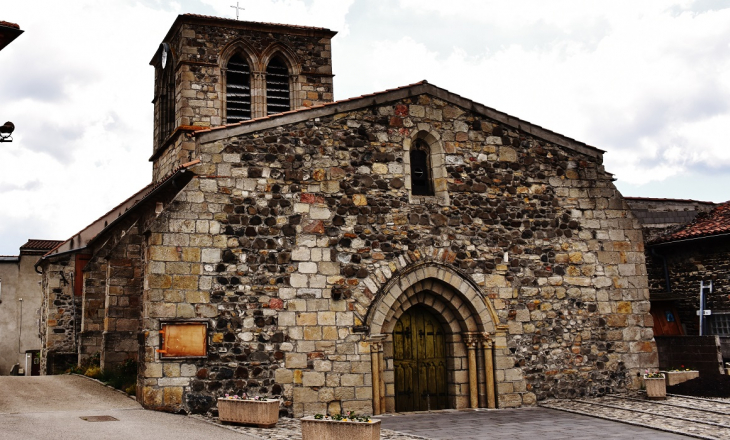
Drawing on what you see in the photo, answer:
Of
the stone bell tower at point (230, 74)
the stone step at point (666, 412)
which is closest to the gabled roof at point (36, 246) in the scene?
the stone bell tower at point (230, 74)

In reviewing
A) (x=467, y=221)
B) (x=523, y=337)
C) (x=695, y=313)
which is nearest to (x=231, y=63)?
(x=467, y=221)

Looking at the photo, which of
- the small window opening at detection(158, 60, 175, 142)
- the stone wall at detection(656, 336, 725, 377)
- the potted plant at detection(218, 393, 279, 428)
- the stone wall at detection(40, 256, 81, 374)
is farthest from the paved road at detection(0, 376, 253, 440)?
the stone wall at detection(656, 336, 725, 377)

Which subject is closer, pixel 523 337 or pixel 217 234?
pixel 217 234

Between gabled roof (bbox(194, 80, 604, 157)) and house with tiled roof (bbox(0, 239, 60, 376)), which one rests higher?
gabled roof (bbox(194, 80, 604, 157))

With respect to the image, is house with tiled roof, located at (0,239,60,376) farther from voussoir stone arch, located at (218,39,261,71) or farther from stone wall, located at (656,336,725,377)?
stone wall, located at (656,336,725,377)

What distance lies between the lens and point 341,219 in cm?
1298

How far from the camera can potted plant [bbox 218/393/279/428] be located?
10.9 meters

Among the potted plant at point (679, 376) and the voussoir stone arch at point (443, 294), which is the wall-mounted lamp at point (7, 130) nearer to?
the voussoir stone arch at point (443, 294)

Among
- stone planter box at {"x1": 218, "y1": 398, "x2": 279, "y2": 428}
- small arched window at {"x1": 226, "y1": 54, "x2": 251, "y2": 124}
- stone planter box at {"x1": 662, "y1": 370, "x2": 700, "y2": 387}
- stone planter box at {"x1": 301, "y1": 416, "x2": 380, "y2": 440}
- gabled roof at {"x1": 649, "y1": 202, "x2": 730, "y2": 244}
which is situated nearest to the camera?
stone planter box at {"x1": 301, "y1": 416, "x2": 380, "y2": 440}

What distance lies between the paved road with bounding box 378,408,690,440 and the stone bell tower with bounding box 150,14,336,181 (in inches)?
395

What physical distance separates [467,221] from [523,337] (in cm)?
259

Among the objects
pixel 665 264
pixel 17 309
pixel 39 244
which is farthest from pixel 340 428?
pixel 39 244

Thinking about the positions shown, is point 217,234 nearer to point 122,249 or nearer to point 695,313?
point 122,249

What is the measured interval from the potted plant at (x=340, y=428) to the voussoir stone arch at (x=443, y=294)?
12.6 feet
